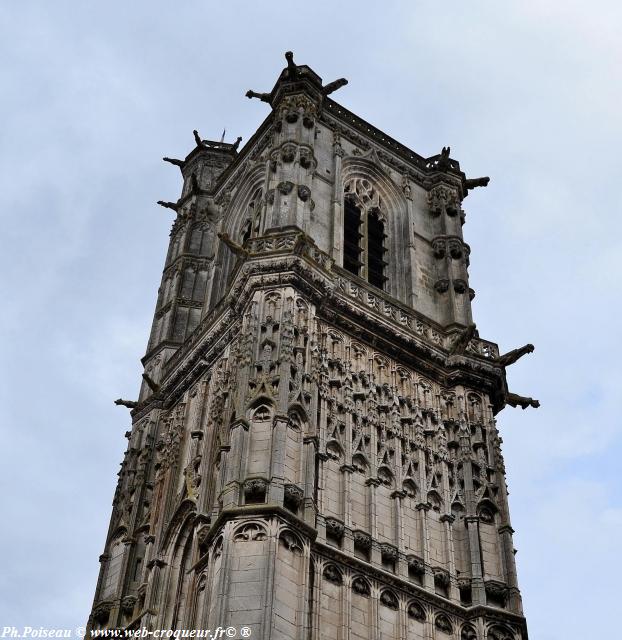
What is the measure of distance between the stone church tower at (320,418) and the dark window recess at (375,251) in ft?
0.30

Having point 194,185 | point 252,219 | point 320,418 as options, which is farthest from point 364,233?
point 320,418

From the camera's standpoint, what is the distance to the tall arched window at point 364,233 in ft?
101

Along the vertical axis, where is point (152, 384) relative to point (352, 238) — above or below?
below

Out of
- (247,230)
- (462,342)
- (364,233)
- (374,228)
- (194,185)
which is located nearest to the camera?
(462,342)

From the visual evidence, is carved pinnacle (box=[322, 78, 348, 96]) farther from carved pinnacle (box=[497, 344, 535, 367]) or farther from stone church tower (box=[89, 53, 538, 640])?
carved pinnacle (box=[497, 344, 535, 367])

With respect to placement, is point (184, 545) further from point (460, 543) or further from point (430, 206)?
point (430, 206)

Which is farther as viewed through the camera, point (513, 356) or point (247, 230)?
point (247, 230)

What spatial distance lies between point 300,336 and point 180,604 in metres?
6.23

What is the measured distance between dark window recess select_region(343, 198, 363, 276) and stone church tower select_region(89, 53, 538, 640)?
7 centimetres

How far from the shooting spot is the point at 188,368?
28609 mm

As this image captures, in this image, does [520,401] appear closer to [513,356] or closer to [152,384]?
[513,356]

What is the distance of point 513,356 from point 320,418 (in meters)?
7.09

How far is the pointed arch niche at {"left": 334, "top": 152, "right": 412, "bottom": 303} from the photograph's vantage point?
30781mm

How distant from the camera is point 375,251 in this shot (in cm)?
3194
